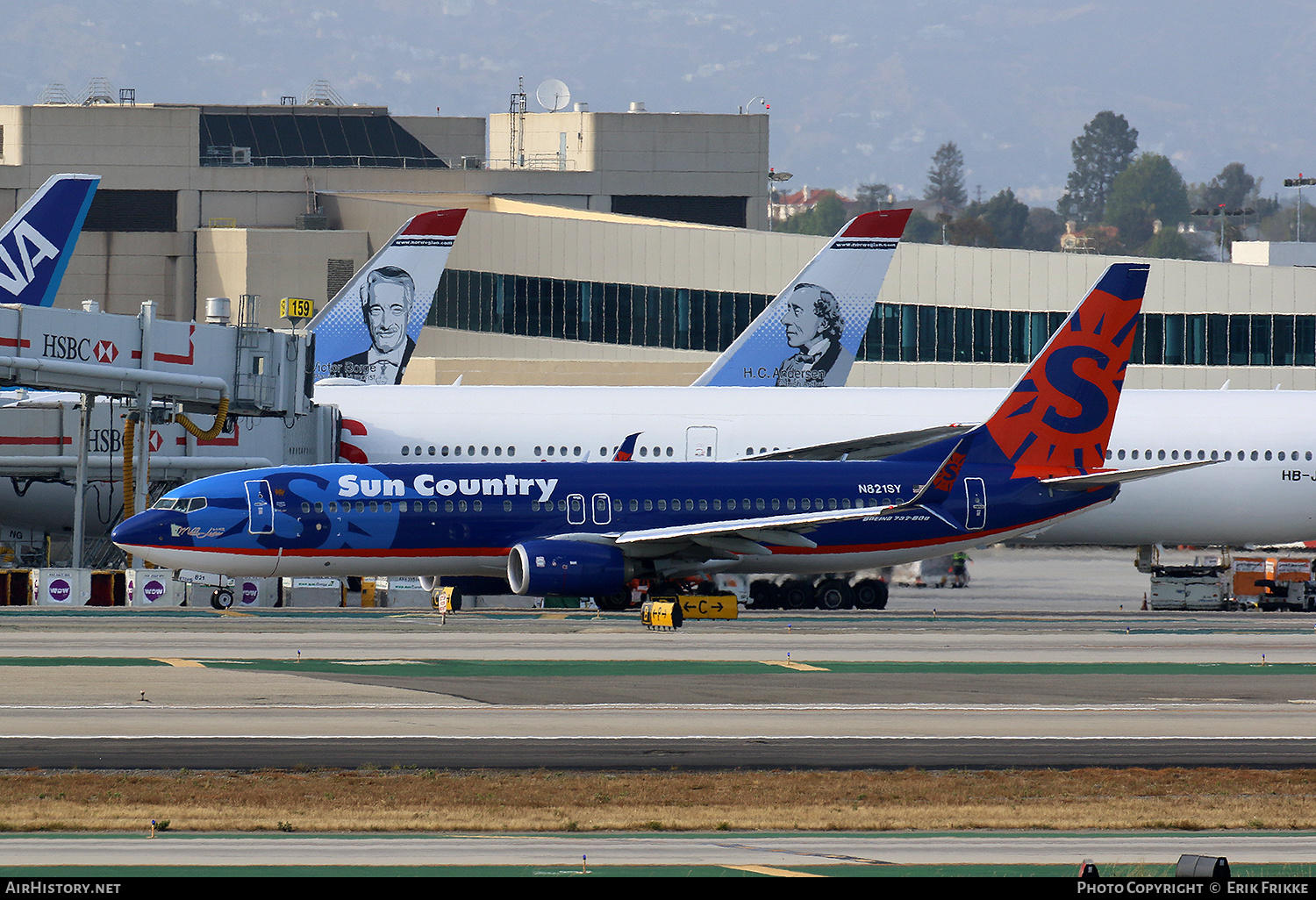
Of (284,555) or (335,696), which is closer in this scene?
(335,696)

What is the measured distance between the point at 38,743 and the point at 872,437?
31775mm

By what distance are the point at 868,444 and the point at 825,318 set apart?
39.7 ft

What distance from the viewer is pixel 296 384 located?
50.7 meters

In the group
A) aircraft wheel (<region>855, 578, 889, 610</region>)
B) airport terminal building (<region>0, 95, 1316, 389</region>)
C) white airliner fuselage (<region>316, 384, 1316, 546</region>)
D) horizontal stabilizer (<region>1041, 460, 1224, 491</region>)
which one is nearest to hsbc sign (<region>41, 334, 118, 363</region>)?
white airliner fuselage (<region>316, 384, 1316, 546</region>)

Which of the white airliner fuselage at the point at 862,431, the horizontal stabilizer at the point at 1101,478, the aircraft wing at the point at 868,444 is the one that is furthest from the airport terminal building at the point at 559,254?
the horizontal stabilizer at the point at 1101,478

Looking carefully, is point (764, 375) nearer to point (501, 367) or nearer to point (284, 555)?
point (501, 367)

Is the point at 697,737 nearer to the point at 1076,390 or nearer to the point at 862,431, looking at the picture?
the point at 1076,390

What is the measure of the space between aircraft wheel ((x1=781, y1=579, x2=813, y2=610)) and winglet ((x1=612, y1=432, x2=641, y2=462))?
592 cm

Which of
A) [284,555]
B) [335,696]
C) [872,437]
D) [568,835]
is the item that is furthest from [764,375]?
[568,835]

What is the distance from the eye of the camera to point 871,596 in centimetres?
5066

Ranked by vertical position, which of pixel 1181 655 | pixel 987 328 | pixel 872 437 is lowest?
pixel 1181 655

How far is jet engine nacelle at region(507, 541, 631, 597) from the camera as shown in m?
43.2

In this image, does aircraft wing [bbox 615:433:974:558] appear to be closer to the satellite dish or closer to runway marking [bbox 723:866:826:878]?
runway marking [bbox 723:866:826:878]

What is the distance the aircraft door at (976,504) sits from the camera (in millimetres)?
46812
